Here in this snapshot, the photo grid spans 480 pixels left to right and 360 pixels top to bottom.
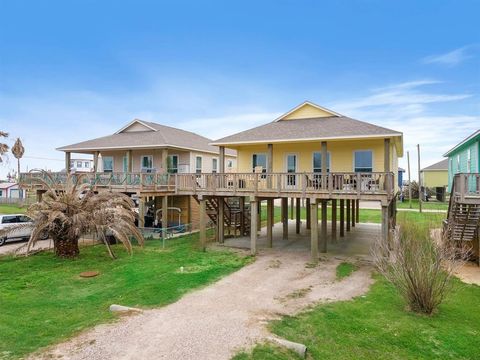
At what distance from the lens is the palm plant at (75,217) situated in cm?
1456

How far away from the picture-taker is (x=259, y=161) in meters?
20.2

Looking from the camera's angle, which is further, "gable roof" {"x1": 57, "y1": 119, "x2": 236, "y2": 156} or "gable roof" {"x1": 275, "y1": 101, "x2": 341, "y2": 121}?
"gable roof" {"x1": 57, "y1": 119, "x2": 236, "y2": 156}

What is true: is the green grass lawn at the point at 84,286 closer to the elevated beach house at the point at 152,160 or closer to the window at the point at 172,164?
the elevated beach house at the point at 152,160

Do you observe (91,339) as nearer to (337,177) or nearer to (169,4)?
(337,177)

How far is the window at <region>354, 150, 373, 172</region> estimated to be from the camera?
17219 millimetres

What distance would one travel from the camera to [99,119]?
149 ft

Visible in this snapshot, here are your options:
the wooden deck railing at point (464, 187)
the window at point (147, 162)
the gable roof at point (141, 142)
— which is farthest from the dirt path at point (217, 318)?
the window at point (147, 162)

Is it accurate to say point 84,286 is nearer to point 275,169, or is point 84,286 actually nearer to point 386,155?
point 275,169

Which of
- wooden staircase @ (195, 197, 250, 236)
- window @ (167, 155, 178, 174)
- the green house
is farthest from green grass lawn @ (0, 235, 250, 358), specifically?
the green house

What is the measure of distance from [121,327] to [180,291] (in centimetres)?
293

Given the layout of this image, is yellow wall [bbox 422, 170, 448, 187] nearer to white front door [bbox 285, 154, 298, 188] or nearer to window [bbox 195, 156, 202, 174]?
white front door [bbox 285, 154, 298, 188]

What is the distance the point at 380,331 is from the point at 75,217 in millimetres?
12546

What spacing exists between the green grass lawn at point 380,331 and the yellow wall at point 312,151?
870cm

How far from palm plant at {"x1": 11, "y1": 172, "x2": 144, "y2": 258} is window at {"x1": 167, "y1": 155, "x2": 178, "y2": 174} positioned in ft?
26.6
